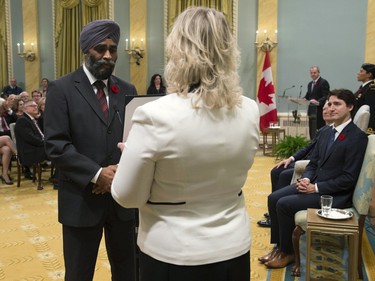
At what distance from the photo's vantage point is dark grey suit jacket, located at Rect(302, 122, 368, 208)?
11.4 feet

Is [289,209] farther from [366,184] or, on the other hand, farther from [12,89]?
[12,89]

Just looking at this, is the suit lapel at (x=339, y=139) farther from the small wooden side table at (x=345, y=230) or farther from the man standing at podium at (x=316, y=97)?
the man standing at podium at (x=316, y=97)

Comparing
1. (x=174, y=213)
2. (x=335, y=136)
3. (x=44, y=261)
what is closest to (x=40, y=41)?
(x=44, y=261)

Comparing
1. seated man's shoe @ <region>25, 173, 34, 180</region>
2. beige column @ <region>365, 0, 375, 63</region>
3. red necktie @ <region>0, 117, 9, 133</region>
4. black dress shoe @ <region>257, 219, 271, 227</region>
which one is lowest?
seated man's shoe @ <region>25, 173, 34, 180</region>

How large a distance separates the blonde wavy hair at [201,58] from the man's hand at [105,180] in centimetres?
80

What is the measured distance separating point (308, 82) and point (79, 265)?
29.2 feet

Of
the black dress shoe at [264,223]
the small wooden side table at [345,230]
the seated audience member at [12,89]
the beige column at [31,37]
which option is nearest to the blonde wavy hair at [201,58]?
the small wooden side table at [345,230]

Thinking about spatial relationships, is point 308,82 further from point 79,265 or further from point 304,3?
point 79,265

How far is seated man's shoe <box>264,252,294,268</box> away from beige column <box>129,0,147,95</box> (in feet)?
25.7

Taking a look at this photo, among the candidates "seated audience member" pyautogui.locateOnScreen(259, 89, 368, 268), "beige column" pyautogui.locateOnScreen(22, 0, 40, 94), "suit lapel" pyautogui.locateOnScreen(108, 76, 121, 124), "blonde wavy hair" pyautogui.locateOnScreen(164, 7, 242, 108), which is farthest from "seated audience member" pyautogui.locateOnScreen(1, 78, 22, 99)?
"blonde wavy hair" pyautogui.locateOnScreen(164, 7, 242, 108)

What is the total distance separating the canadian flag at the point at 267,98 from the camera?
9.82 metres

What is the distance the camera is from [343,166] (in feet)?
11.5

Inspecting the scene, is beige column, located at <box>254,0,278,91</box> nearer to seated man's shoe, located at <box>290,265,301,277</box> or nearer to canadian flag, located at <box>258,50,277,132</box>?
canadian flag, located at <box>258,50,277,132</box>

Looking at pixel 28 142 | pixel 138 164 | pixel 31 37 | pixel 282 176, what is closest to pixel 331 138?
pixel 282 176
